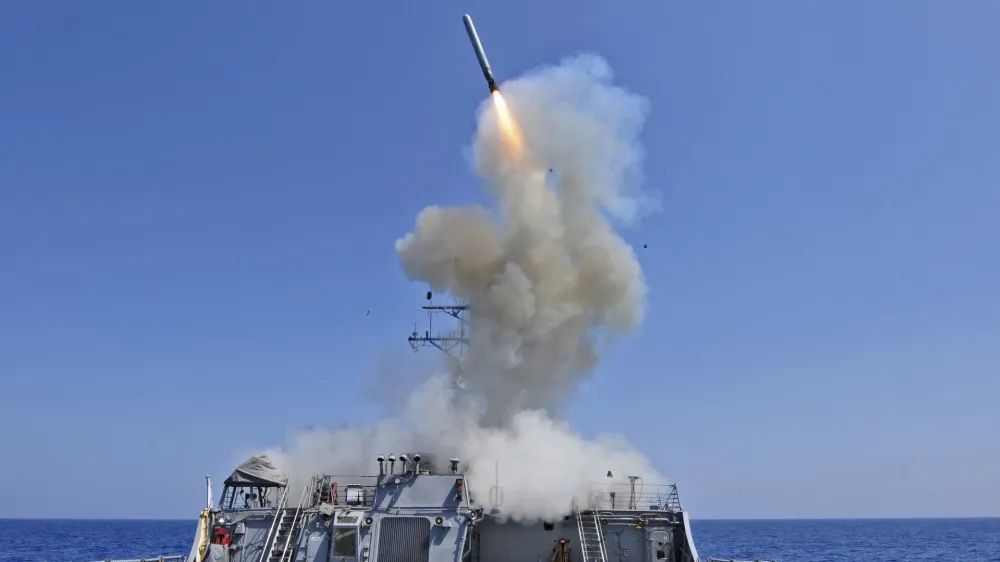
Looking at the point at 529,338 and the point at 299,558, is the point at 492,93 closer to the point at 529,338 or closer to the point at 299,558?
the point at 529,338

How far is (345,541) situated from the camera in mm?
25328

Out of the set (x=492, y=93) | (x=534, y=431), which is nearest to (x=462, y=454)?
(x=534, y=431)

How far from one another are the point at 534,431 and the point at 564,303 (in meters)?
5.38

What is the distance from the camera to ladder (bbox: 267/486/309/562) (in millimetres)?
25422

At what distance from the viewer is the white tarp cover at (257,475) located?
28938mm

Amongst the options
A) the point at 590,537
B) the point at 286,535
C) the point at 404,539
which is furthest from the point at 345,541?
the point at 590,537

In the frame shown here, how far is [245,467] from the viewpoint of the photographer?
29.2 metres

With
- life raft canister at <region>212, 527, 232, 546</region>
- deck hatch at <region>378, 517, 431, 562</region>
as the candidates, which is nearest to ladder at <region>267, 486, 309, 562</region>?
life raft canister at <region>212, 527, 232, 546</region>

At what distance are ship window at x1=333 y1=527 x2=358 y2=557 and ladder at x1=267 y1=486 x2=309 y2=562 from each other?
53.4 inches

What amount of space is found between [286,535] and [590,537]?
9666 millimetres

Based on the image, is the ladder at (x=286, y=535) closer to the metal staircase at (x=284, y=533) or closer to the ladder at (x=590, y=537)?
A: the metal staircase at (x=284, y=533)

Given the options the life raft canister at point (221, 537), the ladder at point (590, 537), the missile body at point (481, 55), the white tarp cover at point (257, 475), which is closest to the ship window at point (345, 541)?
the life raft canister at point (221, 537)

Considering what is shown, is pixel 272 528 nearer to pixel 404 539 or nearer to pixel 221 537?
pixel 221 537

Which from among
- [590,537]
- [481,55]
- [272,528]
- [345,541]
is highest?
[481,55]
